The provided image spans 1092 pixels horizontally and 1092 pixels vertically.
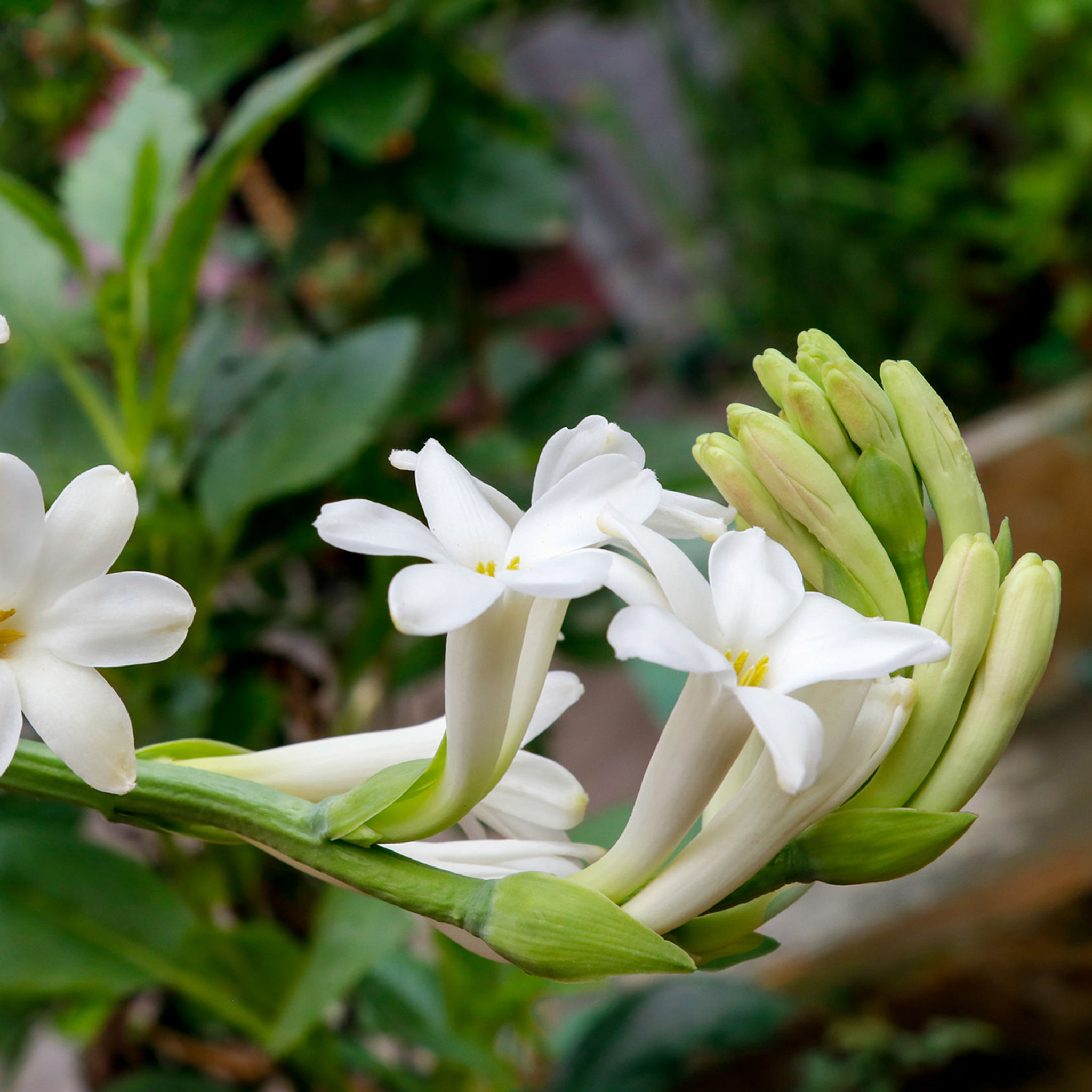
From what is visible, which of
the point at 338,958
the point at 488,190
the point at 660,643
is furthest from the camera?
the point at 488,190

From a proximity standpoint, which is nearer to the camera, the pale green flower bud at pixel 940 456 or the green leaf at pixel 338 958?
the pale green flower bud at pixel 940 456

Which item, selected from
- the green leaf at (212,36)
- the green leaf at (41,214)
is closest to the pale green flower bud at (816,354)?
the green leaf at (41,214)

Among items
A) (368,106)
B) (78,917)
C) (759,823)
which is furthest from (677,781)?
(368,106)

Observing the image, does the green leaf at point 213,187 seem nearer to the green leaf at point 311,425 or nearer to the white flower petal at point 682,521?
the green leaf at point 311,425

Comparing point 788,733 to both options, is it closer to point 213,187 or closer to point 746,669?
point 746,669

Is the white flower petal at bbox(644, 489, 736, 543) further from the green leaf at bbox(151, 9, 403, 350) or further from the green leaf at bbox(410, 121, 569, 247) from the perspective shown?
the green leaf at bbox(410, 121, 569, 247)
